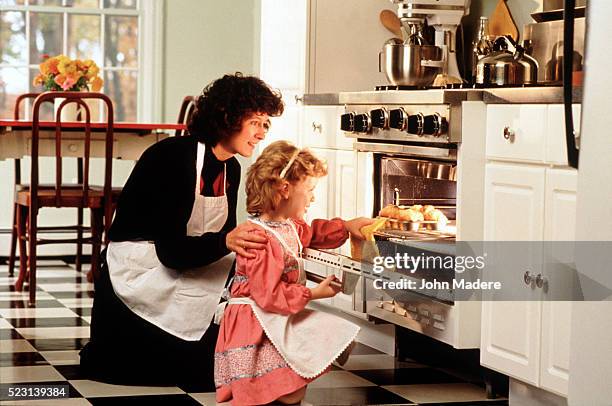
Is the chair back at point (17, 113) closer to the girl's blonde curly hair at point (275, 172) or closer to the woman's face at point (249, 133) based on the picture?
the woman's face at point (249, 133)

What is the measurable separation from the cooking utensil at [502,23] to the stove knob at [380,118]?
743 mm

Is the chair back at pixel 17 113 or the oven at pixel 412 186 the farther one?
the chair back at pixel 17 113

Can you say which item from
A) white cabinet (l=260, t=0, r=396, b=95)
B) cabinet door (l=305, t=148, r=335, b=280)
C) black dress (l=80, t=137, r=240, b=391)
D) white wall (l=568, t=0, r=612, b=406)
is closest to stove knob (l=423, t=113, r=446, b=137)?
black dress (l=80, t=137, r=240, b=391)

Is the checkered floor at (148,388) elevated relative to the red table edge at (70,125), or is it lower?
lower

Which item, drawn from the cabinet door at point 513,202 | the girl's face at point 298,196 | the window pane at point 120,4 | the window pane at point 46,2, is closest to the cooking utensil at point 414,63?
the cabinet door at point 513,202

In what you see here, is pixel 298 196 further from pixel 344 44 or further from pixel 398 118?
pixel 344 44

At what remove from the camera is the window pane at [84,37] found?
21.5 feet

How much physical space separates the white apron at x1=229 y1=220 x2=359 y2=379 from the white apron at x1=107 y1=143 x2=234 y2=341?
13.9 inches

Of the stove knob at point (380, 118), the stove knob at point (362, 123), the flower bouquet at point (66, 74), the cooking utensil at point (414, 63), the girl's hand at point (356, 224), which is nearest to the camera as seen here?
the girl's hand at point (356, 224)

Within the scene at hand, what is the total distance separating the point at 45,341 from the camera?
404 centimetres

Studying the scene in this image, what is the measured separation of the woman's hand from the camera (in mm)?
3027

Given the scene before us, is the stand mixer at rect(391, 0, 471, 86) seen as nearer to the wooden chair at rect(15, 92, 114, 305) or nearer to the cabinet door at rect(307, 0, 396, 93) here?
the cabinet door at rect(307, 0, 396, 93)

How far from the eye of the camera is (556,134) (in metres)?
2.86

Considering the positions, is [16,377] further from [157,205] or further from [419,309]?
[419,309]
